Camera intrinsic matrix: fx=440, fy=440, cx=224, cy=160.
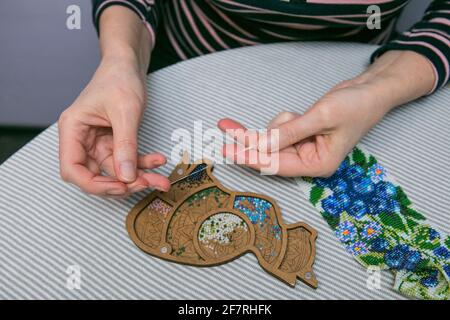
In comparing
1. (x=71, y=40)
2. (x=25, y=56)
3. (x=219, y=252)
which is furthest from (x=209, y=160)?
(x=25, y=56)

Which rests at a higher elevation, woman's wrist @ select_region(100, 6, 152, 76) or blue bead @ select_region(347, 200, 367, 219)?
woman's wrist @ select_region(100, 6, 152, 76)

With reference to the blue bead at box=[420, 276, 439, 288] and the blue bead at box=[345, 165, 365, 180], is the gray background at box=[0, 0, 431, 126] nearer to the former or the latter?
the blue bead at box=[345, 165, 365, 180]

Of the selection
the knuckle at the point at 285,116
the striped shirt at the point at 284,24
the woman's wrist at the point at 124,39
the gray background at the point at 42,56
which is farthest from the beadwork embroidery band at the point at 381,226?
the gray background at the point at 42,56

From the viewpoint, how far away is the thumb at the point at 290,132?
0.70 metres

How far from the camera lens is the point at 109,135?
73 cm

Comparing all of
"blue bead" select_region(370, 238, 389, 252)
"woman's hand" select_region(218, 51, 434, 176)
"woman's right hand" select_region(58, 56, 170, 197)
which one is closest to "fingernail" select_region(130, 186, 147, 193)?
"woman's right hand" select_region(58, 56, 170, 197)

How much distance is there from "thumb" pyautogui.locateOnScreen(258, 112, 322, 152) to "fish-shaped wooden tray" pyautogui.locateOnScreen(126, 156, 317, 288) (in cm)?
9

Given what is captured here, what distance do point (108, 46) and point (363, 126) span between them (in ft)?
1.54

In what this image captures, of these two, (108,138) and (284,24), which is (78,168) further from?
(284,24)

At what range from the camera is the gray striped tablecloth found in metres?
0.63

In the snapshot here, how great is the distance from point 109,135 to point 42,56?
79 cm

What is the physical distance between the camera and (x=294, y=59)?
88 cm

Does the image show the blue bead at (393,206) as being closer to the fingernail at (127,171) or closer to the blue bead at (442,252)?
the blue bead at (442,252)

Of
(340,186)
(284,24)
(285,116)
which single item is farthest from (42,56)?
(340,186)
